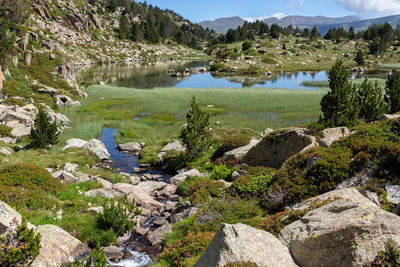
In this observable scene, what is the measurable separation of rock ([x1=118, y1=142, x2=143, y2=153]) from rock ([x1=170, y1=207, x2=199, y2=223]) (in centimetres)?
1838

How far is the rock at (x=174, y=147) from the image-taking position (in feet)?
101

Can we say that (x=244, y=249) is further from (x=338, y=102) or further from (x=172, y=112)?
(x=172, y=112)

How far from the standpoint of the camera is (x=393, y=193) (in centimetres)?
988

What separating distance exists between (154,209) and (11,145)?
61.5 ft

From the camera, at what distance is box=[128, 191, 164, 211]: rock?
17903 mm

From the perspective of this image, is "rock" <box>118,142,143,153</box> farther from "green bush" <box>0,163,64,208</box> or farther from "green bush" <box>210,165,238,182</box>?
"green bush" <box>0,163,64,208</box>

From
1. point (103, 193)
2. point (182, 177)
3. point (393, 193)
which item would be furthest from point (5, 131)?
point (393, 193)

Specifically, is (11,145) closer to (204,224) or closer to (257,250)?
(204,224)

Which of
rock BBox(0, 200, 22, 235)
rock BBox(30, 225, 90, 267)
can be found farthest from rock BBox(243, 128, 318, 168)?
rock BBox(0, 200, 22, 235)

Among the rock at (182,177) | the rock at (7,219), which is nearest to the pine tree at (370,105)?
the rock at (182,177)

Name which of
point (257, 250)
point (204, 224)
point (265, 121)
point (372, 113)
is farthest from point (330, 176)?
point (265, 121)

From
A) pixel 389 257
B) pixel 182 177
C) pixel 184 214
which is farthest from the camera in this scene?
pixel 182 177

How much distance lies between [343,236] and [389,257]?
101 centimetres

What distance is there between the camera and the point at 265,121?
40.6 metres
